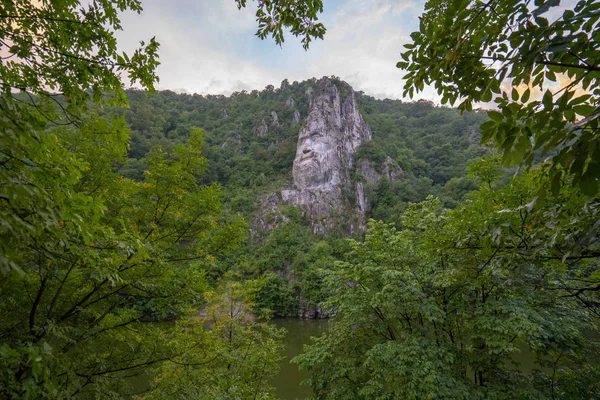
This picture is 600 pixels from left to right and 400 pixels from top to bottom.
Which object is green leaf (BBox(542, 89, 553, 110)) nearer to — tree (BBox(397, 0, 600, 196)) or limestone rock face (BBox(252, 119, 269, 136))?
tree (BBox(397, 0, 600, 196))

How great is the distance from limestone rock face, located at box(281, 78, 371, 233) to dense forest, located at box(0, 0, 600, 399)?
40389mm

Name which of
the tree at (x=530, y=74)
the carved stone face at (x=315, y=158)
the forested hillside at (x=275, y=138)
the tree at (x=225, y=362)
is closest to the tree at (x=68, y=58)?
the tree at (x=530, y=74)

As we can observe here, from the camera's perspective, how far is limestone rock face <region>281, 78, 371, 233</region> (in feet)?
165

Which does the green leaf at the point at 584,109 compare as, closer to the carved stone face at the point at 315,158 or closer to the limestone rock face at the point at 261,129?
the carved stone face at the point at 315,158

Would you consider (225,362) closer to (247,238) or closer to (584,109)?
(247,238)

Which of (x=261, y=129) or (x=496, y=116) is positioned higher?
(x=261, y=129)

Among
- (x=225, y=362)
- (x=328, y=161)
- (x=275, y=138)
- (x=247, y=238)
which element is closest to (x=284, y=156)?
(x=275, y=138)

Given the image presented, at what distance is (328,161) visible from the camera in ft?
184

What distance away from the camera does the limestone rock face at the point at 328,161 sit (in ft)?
165

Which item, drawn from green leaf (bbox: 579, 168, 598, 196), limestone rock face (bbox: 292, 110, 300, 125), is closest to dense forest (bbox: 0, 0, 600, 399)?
green leaf (bbox: 579, 168, 598, 196)

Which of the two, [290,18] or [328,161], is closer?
[290,18]

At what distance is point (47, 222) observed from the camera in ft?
4.59

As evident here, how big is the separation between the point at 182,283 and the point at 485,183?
17.0 feet

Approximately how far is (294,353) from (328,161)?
42.3 metres
